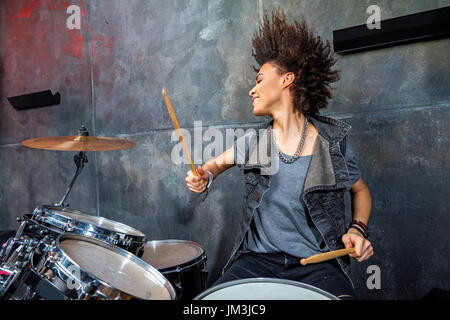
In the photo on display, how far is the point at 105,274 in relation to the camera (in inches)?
43.2

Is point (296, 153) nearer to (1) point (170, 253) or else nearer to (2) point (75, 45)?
(1) point (170, 253)

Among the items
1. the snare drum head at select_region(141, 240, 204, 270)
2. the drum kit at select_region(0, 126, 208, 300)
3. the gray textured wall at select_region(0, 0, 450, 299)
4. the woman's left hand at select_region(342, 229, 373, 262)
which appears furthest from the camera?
the gray textured wall at select_region(0, 0, 450, 299)

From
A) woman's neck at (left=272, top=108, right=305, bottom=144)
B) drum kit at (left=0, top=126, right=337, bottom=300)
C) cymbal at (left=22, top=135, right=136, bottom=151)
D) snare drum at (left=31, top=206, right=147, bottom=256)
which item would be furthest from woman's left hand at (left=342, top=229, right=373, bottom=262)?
cymbal at (left=22, top=135, right=136, bottom=151)

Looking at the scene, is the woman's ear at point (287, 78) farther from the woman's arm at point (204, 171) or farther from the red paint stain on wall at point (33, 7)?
the red paint stain on wall at point (33, 7)

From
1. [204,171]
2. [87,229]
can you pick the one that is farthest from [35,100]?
[204,171]

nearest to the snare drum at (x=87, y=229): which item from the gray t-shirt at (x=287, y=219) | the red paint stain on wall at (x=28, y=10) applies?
the gray t-shirt at (x=287, y=219)

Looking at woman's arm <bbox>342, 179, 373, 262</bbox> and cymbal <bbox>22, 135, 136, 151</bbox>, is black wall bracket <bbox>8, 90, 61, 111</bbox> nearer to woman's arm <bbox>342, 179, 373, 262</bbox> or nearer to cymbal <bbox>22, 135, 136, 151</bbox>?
cymbal <bbox>22, 135, 136, 151</bbox>

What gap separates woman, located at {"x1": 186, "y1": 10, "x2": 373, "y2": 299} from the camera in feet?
4.01

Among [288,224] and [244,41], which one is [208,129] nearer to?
[244,41]

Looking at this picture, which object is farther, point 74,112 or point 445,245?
point 74,112

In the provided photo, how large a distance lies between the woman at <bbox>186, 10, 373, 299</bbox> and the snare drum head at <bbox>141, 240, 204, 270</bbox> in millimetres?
348

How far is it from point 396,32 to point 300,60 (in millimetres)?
766
